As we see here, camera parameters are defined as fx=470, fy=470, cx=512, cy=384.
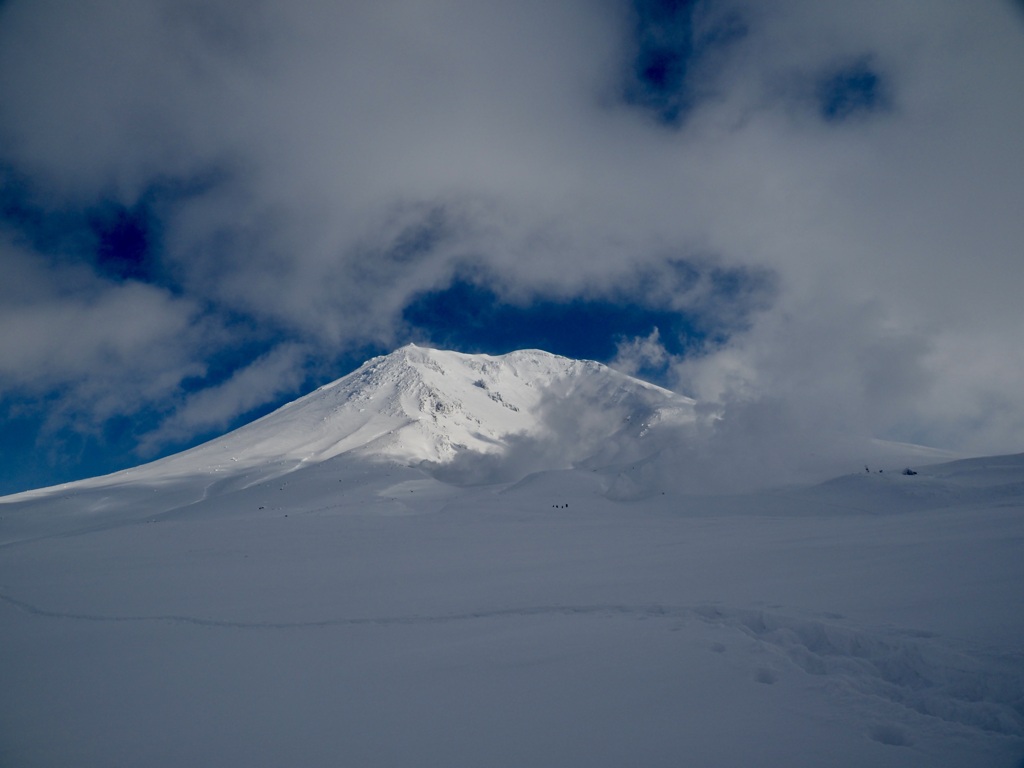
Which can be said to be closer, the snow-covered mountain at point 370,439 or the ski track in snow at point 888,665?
the ski track in snow at point 888,665

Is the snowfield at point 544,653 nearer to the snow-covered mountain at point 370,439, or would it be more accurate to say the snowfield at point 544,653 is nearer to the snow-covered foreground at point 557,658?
the snow-covered foreground at point 557,658

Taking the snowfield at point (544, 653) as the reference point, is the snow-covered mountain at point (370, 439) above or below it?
above

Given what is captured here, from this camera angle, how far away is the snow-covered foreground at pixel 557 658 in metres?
4.36

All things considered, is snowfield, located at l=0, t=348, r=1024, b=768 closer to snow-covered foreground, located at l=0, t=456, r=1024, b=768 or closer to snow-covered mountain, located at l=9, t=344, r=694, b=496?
snow-covered foreground, located at l=0, t=456, r=1024, b=768

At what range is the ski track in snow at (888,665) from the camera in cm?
434

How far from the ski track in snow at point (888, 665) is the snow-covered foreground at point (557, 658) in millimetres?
23

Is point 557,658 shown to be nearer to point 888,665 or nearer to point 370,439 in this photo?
point 888,665

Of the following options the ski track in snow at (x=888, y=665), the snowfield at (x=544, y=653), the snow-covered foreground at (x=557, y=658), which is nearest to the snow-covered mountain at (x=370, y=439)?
the snowfield at (x=544, y=653)

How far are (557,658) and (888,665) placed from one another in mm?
3788

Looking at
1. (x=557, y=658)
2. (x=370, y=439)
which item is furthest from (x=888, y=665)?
(x=370, y=439)

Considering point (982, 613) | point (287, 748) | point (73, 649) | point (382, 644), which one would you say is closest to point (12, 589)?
point (73, 649)

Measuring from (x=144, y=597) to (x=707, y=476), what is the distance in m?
56.2

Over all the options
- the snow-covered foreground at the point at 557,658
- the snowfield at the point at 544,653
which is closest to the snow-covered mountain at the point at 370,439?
the snowfield at the point at 544,653

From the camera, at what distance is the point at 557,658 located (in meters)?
6.23
